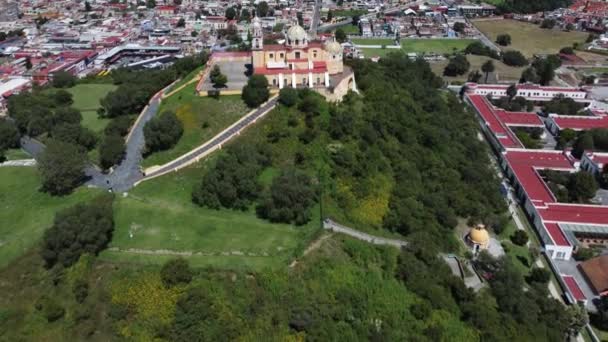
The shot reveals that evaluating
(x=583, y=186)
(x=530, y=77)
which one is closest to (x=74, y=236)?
(x=583, y=186)

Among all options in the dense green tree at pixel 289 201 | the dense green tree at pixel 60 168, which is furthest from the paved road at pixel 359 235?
the dense green tree at pixel 60 168

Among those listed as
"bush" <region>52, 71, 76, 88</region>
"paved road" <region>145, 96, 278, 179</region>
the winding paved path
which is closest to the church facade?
the winding paved path

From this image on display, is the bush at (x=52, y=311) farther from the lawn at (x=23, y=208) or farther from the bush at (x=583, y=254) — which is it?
the bush at (x=583, y=254)

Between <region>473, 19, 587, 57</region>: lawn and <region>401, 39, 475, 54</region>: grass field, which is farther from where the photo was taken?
<region>473, 19, 587, 57</region>: lawn

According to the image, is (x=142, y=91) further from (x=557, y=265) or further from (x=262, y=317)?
(x=557, y=265)

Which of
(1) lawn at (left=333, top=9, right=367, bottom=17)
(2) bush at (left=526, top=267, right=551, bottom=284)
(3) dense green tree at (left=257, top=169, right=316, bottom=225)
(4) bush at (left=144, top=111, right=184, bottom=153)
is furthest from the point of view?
(1) lawn at (left=333, top=9, right=367, bottom=17)

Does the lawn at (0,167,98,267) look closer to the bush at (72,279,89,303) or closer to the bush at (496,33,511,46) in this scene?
the bush at (72,279,89,303)

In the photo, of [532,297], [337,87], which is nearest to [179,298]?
[532,297]

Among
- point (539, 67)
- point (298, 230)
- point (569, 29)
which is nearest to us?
point (298, 230)
